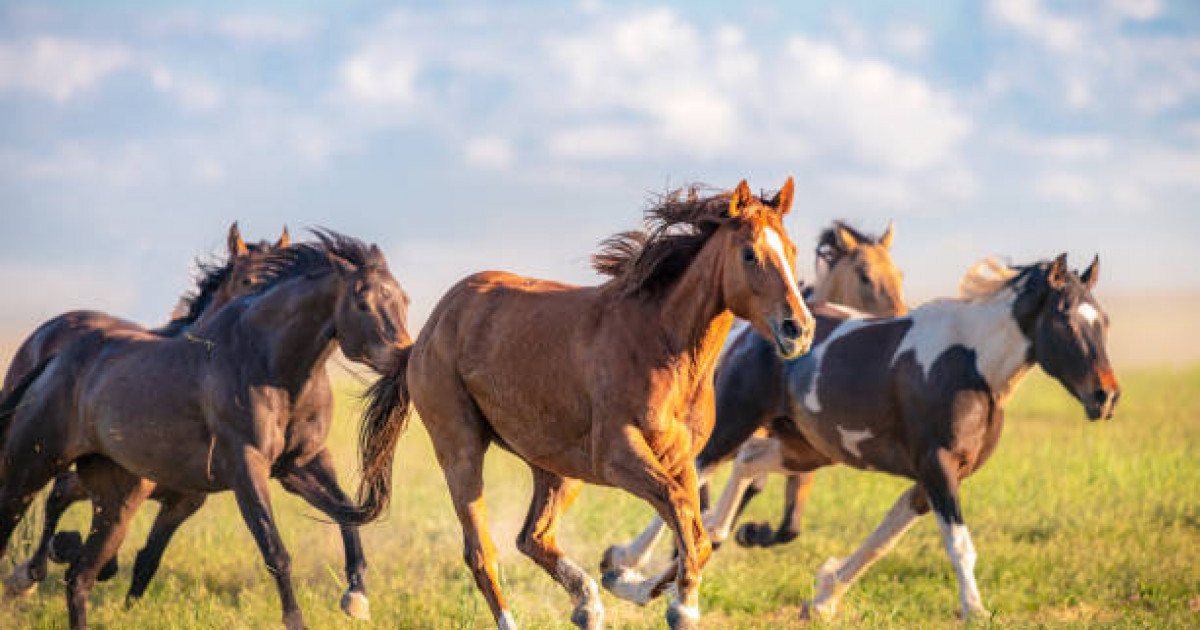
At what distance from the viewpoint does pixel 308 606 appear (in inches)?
304

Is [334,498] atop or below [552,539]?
below

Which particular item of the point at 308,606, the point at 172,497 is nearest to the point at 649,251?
the point at 308,606

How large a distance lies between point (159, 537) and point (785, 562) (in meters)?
4.41

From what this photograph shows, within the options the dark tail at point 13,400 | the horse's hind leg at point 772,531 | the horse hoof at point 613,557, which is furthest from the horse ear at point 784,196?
the dark tail at point 13,400

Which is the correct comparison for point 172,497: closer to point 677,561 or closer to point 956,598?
point 677,561

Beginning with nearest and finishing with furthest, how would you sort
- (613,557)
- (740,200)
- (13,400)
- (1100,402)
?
(740,200) → (613,557) → (1100,402) → (13,400)

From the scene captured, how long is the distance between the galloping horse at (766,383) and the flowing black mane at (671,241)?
4.20ft

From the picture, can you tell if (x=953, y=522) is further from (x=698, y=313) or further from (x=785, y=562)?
(x=698, y=313)

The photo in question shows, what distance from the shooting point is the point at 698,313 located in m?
5.34

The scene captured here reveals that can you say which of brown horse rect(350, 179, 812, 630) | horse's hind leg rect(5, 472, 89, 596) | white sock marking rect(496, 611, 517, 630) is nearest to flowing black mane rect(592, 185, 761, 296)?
brown horse rect(350, 179, 812, 630)

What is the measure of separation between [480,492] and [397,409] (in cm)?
98

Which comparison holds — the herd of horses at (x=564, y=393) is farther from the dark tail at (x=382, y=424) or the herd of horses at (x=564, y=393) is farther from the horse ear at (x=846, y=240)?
the horse ear at (x=846, y=240)

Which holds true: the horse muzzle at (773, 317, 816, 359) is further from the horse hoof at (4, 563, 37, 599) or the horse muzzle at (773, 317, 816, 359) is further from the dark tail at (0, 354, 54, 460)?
the horse hoof at (4, 563, 37, 599)

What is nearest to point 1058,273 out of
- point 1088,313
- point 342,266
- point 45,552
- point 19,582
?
point 1088,313
